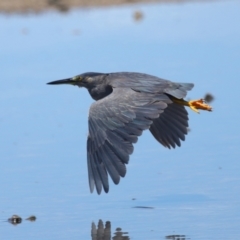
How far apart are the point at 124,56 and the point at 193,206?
20.2ft

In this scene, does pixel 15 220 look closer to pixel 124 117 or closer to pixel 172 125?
pixel 124 117

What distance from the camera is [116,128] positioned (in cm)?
732

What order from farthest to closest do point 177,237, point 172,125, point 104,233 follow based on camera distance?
point 172,125 < point 104,233 < point 177,237

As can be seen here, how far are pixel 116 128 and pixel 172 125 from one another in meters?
1.15

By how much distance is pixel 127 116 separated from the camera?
24.2 feet

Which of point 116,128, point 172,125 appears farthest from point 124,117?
point 172,125

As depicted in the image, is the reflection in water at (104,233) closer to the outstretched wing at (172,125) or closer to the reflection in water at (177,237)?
the reflection in water at (177,237)

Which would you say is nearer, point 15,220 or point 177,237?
point 177,237

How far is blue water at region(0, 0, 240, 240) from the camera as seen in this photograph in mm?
7309

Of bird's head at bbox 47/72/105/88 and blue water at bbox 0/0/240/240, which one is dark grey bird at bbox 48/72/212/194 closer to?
bird's head at bbox 47/72/105/88

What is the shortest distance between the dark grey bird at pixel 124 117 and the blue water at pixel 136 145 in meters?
0.42

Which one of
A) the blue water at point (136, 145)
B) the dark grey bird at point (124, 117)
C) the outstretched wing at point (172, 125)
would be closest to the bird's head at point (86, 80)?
the dark grey bird at point (124, 117)

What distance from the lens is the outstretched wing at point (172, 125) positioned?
8359mm

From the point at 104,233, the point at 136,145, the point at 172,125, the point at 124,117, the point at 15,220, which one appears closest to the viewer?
the point at 104,233
